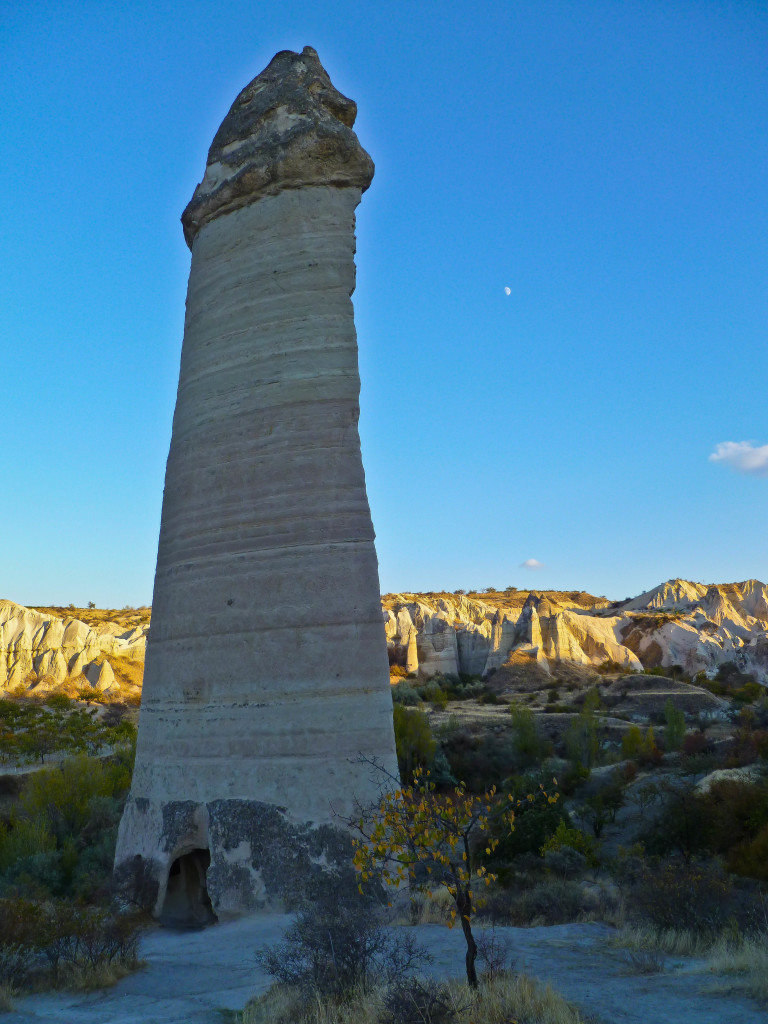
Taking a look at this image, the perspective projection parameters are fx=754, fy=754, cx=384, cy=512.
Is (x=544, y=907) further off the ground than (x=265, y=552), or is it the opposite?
(x=265, y=552)

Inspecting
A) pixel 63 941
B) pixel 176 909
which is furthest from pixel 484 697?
pixel 63 941

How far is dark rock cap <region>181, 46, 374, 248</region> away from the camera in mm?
8469

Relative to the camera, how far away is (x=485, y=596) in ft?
241

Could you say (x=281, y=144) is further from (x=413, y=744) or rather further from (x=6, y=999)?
(x=413, y=744)

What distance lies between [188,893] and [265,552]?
→ 11.2ft

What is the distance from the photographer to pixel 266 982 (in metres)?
5.04

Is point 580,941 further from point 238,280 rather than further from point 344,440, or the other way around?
point 238,280

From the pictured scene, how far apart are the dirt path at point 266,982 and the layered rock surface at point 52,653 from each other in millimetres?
30467

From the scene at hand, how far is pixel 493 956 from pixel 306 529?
3905 millimetres

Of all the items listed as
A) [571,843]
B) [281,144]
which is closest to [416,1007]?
[571,843]

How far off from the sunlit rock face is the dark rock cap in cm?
3

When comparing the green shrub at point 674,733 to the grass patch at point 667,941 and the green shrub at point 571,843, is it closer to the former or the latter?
the green shrub at point 571,843

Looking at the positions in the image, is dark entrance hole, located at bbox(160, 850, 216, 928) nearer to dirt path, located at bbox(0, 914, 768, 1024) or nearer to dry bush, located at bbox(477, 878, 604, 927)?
dirt path, located at bbox(0, 914, 768, 1024)

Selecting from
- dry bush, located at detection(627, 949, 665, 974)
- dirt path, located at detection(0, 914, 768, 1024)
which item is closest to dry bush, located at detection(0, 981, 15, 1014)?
dirt path, located at detection(0, 914, 768, 1024)
